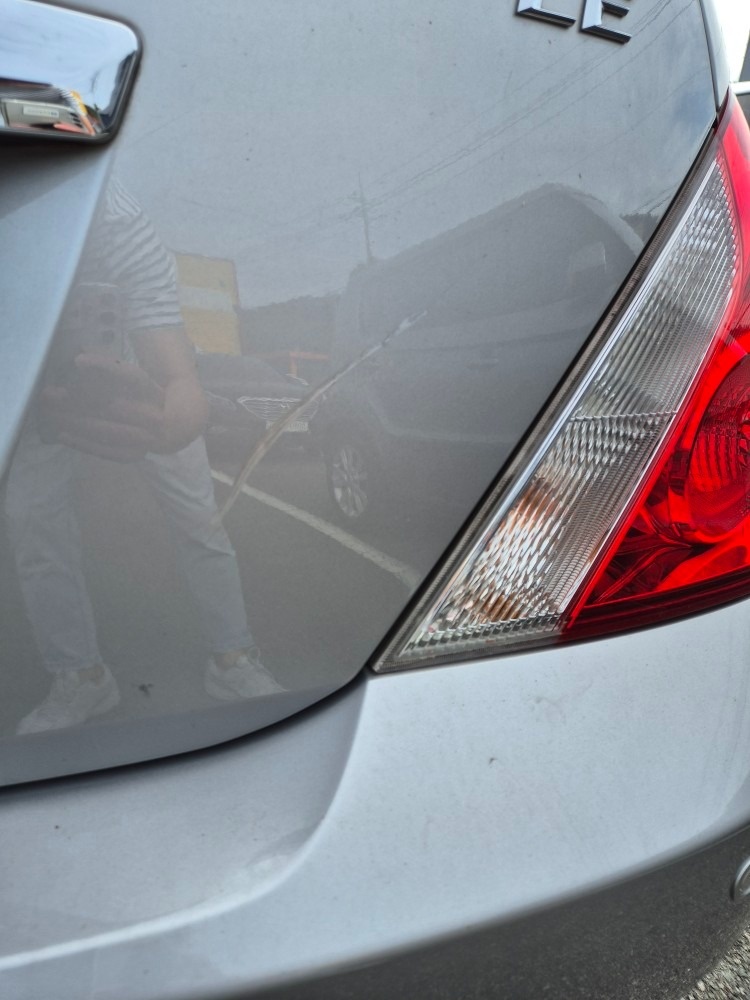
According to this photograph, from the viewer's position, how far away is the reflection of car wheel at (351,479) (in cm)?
85

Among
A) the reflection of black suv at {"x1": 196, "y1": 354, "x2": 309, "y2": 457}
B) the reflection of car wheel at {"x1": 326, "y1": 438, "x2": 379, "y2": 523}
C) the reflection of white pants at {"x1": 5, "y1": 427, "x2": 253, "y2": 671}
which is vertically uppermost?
the reflection of black suv at {"x1": 196, "y1": 354, "x2": 309, "y2": 457}

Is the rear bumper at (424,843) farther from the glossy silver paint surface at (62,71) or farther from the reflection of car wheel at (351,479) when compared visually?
the glossy silver paint surface at (62,71)

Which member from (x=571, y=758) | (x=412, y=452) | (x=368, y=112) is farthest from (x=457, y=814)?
(x=368, y=112)

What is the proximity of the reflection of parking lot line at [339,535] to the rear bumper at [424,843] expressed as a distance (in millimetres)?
102

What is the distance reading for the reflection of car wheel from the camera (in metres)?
0.85

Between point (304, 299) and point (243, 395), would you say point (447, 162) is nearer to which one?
point (304, 299)

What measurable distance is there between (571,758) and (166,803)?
0.39 metres

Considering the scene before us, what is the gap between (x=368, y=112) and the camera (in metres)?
0.82

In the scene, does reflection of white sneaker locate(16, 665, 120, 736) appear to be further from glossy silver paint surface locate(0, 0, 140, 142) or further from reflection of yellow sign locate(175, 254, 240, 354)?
glossy silver paint surface locate(0, 0, 140, 142)

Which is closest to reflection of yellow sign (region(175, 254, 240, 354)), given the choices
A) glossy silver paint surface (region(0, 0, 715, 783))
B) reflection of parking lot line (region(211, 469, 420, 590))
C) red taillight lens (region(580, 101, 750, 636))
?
glossy silver paint surface (region(0, 0, 715, 783))

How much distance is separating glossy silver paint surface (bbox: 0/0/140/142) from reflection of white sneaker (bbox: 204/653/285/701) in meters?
0.49

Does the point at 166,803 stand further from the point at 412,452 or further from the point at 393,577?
the point at 412,452

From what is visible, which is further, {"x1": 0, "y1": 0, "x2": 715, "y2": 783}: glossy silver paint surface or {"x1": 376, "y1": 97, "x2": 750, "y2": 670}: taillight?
{"x1": 376, "y1": 97, "x2": 750, "y2": 670}: taillight

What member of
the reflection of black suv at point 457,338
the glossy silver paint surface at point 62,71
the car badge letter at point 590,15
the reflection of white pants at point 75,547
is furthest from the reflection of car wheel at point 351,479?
the car badge letter at point 590,15
